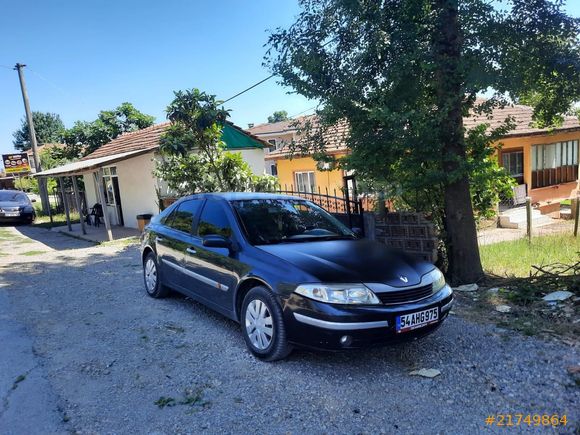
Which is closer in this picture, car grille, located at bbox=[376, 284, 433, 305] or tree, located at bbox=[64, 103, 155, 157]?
car grille, located at bbox=[376, 284, 433, 305]

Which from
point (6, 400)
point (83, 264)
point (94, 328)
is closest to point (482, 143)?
point (94, 328)

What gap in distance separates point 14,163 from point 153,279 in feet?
97.9

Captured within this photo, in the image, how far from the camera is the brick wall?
246 inches

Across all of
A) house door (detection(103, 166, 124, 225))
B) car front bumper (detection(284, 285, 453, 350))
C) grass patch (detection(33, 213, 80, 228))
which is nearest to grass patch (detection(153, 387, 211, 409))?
car front bumper (detection(284, 285, 453, 350))

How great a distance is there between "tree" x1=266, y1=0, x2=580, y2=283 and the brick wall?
346 mm

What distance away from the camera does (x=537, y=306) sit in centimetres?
506

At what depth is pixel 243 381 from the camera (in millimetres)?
3668

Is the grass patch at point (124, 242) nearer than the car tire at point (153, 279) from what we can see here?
No

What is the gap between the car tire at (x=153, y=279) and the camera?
→ 20.0 ft

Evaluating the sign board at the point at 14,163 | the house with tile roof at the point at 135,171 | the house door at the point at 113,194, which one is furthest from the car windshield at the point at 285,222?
the sign board at the point at 14,163

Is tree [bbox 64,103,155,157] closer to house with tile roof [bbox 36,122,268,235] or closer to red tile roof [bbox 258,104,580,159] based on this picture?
house with tile roof [bbox 36,122,268,235]

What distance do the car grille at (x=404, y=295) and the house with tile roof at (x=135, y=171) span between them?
1120 centimetres

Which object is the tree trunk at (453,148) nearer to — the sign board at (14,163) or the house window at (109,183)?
the house window at (109,183)

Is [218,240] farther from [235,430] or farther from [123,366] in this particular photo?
[235,430]
